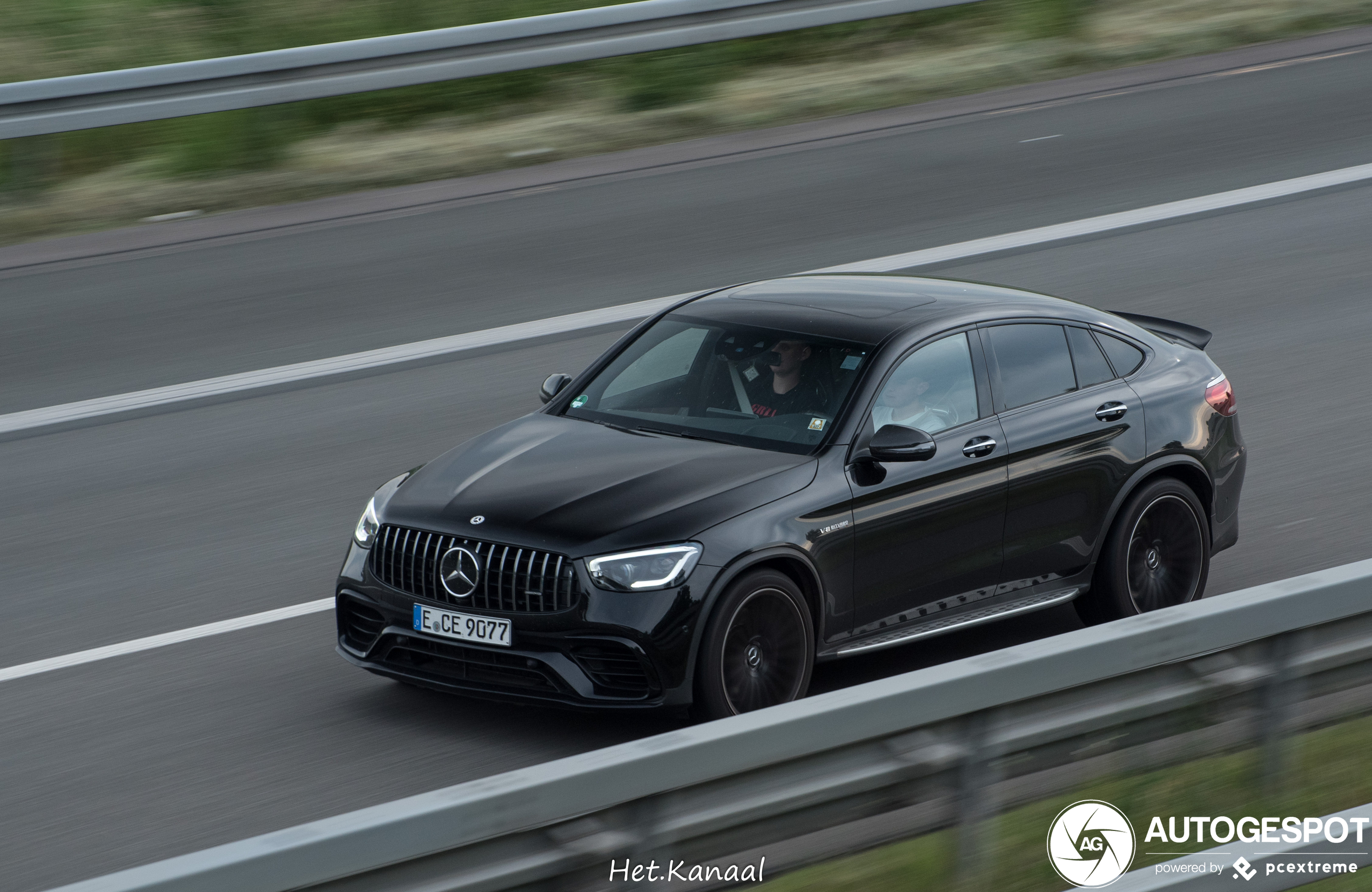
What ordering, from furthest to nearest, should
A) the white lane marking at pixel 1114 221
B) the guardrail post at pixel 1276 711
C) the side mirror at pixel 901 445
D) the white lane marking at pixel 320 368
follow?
the white lane marking at pixel 1114 221, the white lane marking at pixel 320 368, the side mirror at pixel 901 445, the guardrail post at pixel 1276 711

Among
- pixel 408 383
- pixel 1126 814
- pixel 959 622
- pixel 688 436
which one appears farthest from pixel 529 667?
pixel 408 383

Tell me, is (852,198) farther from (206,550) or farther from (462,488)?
(462,488)

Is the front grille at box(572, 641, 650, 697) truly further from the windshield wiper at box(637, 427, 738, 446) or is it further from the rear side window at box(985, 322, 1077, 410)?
the rear side window at box(985, 322, 1077, 410)

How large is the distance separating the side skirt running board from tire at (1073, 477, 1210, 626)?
0.59ft

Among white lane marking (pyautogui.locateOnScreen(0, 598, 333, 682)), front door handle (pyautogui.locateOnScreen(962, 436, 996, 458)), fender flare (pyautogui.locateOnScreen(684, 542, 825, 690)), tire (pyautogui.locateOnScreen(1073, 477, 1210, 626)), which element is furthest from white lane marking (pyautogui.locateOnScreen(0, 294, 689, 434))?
fender flare (pyautogui.locateOnScreen(684, 542, 825, 690))

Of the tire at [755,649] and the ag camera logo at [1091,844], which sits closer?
the ag camera logo at [1091,844]

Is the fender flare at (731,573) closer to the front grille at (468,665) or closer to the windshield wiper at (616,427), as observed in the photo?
the front grille at (468,665)

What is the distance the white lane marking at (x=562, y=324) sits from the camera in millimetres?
11297

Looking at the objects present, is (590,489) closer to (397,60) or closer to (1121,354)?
(1121,354)

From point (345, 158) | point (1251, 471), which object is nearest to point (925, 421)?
point (1251, 471)

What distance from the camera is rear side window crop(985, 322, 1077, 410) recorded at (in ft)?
26.0

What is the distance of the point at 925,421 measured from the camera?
761cm

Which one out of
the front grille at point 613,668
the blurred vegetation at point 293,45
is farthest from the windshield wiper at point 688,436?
the blurred vegetation at point 293,45

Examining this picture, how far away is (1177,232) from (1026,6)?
5.68 metres
